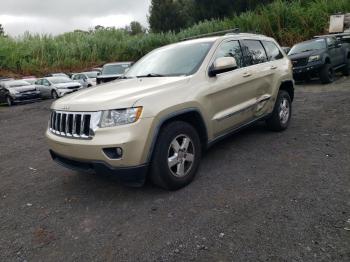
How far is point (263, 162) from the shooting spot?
15.4 ft

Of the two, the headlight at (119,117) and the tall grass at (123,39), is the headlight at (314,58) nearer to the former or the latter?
the headlight at (119,117)

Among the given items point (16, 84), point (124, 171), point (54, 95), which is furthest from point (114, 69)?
point (124, 171)

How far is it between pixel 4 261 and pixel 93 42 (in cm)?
2989

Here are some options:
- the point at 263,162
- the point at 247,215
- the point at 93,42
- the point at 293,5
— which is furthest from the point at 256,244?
the point at 93,42

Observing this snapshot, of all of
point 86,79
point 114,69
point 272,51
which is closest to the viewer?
point 272,51

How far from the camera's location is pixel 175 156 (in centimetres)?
388

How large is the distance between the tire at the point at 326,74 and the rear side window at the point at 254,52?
709 cm

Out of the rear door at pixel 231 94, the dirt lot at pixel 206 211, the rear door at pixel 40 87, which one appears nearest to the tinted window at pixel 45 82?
the rear door at pixel 40 87

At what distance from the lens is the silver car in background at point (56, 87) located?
17.9 meters

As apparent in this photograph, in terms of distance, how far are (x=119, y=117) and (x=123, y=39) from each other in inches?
1210

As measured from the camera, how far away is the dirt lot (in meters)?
2.88

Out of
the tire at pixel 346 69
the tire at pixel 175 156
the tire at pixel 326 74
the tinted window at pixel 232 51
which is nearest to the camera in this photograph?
the tire at pixel 175 156

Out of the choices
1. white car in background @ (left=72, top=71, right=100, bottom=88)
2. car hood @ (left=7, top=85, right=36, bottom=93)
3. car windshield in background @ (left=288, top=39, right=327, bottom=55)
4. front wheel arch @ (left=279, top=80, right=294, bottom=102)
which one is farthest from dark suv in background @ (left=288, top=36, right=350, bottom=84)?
car hood @ (left=7, top=85, right=36, bottom=93)

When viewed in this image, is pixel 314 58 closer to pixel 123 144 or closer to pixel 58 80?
pixel 123 144
